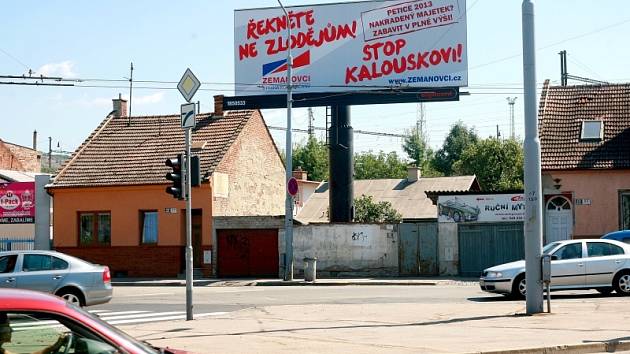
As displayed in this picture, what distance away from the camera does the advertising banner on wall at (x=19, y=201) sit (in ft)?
137

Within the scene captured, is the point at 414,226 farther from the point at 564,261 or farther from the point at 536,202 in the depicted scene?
the point at 536,202

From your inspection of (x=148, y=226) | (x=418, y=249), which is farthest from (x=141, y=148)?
(x=418, y=249)

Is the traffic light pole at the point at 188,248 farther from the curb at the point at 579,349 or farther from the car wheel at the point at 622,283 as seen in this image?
the car wheel at the point at 622,283

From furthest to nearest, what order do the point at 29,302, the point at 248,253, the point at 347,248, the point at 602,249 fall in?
1. the point at 248,253
2. the point at 347,248
3. the point at 602,249
4. the point at 29,302

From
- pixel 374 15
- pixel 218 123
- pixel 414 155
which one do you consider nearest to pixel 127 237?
pixel 218 123

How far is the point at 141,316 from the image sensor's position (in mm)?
20031

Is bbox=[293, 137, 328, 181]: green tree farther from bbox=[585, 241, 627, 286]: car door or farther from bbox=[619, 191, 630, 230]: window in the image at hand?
bbox=[585, 241, 627, 286]: car door

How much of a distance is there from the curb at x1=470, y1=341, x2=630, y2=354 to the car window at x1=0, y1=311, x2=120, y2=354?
7687mm

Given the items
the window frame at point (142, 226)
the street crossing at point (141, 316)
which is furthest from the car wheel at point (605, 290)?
the window frame at point (142, 226)

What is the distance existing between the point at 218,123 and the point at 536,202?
27578 mm

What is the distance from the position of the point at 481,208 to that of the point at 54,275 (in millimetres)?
19038

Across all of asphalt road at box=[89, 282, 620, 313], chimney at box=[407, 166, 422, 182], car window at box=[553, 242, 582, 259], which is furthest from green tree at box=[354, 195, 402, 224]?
car window at box=[553, 242, 582, 259]

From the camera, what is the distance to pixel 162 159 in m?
41.3

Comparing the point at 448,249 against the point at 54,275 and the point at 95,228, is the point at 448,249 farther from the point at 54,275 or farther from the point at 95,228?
the point at 54,275
